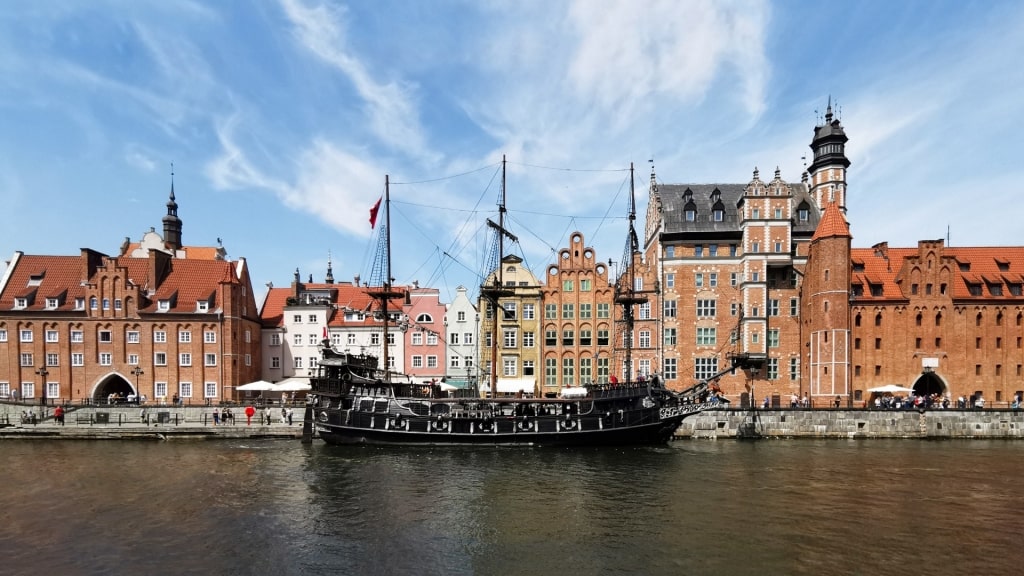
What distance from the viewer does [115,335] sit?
173 feet

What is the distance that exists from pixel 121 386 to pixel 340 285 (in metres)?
25.0

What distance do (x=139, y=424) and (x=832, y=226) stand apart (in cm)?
6542

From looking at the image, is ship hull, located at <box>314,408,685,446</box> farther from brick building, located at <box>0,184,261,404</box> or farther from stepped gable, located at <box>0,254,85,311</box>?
stepped gable, located at <box>0,254,85,311</box>

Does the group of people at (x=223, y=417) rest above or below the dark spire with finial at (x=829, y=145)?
below

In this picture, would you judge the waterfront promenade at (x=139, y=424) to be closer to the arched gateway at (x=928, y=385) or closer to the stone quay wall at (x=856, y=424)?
the stone quay wall at (x=856, y=424)

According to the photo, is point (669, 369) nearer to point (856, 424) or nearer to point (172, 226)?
point (856, 424)

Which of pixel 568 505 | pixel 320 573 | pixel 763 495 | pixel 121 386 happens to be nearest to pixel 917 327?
pixel 763 495

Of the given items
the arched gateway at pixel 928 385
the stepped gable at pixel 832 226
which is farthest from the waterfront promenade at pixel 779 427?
the stepped gable at pixel 832 226

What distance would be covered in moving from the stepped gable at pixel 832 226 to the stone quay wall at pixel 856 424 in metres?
15.9

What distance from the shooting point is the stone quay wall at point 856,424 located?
43.8 metres

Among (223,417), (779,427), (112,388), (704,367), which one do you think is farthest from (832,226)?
(112,388)

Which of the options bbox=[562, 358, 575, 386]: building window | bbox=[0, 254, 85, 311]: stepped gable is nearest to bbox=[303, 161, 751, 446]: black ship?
bbox=[562, 358, 575, 386]: building window

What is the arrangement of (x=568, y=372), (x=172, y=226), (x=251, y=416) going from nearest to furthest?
(x=251, y=416) < (x=568, y=372) < (x=172, y=226)

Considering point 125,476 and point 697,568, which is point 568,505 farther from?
point 125,476
